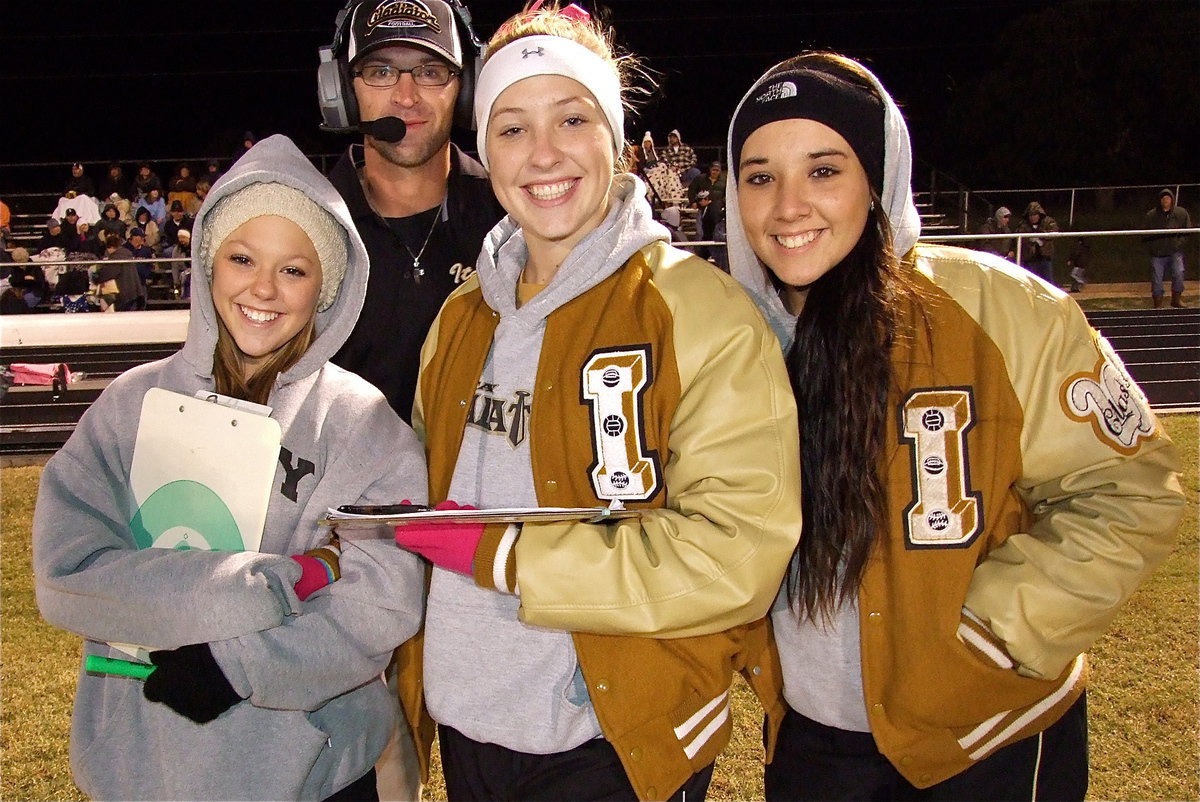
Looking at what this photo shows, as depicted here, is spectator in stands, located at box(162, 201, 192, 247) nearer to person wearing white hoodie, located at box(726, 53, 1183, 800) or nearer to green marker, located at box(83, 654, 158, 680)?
green marker, located at box(83, 654, 158, 680)

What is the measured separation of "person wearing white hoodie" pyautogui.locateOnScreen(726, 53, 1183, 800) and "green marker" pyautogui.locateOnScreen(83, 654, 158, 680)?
1132 millimetres

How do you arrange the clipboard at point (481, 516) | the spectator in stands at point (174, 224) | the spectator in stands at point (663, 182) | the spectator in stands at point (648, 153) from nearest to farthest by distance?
1. the clipboard at point (481, 516)
2. the spectator in stands at point (648, 153)
3. the spectator in stands at point (174, 224)
4. the spectator in stands at point (663, 182)

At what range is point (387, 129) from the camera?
8.32ft

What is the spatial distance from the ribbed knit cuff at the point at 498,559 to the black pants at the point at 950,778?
690 mm

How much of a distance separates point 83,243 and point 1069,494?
48.1 ft

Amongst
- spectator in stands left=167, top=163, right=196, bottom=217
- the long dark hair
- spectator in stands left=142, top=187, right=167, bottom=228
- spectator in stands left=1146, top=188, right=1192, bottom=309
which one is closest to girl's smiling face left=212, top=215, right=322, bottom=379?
the long dark hair

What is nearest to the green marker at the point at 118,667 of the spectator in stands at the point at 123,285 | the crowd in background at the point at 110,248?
the crowd in background at the point at 110,248

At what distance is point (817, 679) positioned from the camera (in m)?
1.79

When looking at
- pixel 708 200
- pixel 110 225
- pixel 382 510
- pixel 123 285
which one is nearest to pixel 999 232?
pixel 708 200

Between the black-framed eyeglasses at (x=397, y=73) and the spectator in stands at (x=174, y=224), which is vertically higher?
the spectator in stands at (x=174, y=224)

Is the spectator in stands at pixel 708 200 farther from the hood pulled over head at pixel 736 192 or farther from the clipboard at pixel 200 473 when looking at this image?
the clipboard at pixel 200 473

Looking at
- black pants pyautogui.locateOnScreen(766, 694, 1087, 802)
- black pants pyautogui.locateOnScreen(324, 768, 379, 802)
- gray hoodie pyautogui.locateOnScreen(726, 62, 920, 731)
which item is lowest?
black pants pyautogui.locateOnScreen(324, 768, 379, 802)

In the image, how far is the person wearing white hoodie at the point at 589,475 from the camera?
60.5 inches

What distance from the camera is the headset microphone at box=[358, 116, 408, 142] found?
8.31ft
